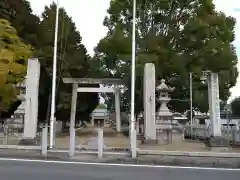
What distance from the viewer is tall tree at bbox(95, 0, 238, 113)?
42.5m

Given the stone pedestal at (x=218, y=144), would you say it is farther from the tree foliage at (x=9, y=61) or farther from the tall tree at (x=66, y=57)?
the tall tree at (x=66, y=57)

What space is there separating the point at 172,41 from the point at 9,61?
22.2m

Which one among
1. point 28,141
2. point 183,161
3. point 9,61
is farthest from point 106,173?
point 9,61

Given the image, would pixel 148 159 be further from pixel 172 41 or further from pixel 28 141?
pixel 172 41

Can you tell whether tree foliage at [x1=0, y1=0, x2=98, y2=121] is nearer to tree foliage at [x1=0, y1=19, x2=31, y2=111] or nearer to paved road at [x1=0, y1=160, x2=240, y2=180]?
tree foliage at [x1=0, y1=19, x2=31, y2=111]

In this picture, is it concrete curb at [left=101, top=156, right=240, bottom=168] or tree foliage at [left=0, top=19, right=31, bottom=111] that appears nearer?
concrete curb at [left=101, top=156, right=240, bottom=168]

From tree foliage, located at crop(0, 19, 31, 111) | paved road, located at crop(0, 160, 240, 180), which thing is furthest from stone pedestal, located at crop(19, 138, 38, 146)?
paved road, located at crop(0, 160, 240, 180)

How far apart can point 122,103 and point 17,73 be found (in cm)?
2641

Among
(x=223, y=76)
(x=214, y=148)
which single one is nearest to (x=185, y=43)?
(x=223, y=76)

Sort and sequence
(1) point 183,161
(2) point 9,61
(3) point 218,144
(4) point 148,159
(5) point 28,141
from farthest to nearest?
(2) point 9,61 < (5) point 28,141 < (3) point 218,144 < (4) point 148,159 < (1) point 183,161

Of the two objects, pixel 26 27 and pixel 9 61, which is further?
pixel 26 27

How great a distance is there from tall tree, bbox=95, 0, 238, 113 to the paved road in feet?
91.9

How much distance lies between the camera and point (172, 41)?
4422 centimetres

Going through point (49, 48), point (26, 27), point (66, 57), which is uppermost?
point (26, 27)
